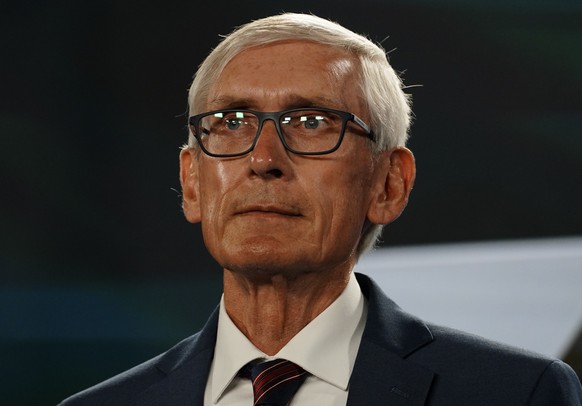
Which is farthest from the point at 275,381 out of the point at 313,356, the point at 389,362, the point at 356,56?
the point at 356,56

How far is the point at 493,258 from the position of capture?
3.42 m

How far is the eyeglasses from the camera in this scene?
2.28 m

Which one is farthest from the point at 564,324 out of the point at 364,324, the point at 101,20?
the point at 101,20

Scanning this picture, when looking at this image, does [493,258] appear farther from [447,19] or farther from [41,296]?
[41,296]

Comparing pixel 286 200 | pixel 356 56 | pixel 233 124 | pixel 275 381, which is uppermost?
pixel 356 56

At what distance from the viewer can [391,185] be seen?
250cm

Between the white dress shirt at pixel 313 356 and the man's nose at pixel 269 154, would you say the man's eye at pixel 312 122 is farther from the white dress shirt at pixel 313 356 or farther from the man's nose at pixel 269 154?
the white dress shirt at pixel 313 356

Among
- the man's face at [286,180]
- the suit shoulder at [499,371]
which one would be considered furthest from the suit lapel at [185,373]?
the suit shoulder at [499,371]

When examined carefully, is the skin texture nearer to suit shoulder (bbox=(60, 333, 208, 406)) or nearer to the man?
the man

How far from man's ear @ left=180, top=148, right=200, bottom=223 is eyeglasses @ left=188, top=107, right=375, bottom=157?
0.21 m

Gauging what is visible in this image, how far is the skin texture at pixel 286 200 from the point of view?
7.36ft

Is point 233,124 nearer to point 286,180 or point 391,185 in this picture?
point 286,180

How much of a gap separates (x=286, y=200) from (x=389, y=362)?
0.39m

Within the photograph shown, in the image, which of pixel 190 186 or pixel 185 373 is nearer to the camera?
pixel 185 373
